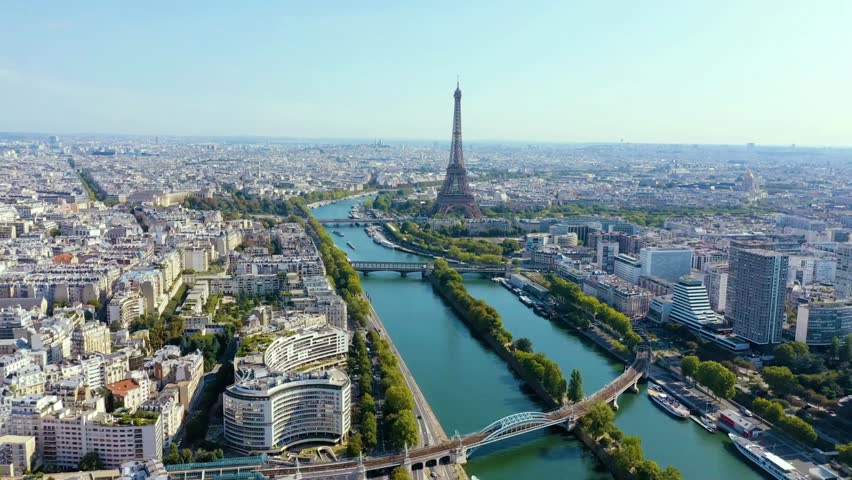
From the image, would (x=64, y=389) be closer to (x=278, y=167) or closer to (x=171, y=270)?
(x=171, y=270)

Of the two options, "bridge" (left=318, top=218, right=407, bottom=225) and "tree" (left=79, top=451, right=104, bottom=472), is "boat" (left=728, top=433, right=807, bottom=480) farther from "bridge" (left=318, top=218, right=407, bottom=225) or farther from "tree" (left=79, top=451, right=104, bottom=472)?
"bridge" (left=318, top=218, right=407, bottom=225)

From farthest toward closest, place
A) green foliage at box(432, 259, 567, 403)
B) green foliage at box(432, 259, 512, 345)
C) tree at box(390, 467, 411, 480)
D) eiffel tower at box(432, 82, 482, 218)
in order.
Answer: eiffel tower at box(432, 82, 482, 218)
green foliage at box(432, 259, 512, 345)
green foliage at box(432, 259, 567, 403)
tree at box(390, 467, 411, 480)

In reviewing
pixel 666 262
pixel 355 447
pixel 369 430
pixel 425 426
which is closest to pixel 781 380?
pixel 425 426

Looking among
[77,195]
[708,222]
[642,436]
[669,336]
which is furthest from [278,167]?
[642,436]

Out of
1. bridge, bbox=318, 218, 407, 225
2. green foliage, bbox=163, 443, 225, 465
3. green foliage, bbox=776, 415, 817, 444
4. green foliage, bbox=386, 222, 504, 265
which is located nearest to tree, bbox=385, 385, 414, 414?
green foliage, bbox=163, 443, 225, 465

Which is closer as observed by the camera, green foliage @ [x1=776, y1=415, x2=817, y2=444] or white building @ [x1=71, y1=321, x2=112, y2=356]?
green foliage @ [x1=776, y1=415, x2=817, y2=444]

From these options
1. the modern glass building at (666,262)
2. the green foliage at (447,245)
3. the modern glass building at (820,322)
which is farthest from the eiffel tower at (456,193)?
the modern glass building at (820,322)

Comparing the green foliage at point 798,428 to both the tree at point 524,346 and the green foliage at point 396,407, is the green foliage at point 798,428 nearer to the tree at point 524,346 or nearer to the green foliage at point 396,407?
the tree at point 524,346

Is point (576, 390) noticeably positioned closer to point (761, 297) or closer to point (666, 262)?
point (761, 297)
